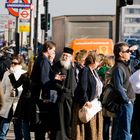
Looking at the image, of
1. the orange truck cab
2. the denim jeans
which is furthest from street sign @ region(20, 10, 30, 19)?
the denim jeans

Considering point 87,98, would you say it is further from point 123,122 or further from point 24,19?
point 24,19

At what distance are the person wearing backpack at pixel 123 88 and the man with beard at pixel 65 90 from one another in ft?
2.29

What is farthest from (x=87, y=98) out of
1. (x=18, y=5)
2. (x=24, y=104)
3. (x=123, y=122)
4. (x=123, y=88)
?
(x=18, y=5)

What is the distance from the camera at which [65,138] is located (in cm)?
1155

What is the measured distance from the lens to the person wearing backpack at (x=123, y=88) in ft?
37.4

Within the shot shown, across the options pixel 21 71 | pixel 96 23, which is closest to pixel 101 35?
pixel 96 23

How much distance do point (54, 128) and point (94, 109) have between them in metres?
0.76

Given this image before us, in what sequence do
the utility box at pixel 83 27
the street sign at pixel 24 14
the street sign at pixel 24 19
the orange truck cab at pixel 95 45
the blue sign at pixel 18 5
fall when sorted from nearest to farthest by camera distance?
1. the orange truck cab at pixel 95 45
2. the utility box at pixel 83 27
3. the blue sign at pixel 18 5
4. the street sign at pixel 24 19
5. the street sign at pixel 24 14

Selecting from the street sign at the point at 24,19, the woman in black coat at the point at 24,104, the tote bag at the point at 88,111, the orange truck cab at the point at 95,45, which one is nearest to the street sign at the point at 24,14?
the street sign at the point at 24,19

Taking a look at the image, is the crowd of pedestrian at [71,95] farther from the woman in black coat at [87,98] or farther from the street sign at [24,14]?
the street sign at [24,14]

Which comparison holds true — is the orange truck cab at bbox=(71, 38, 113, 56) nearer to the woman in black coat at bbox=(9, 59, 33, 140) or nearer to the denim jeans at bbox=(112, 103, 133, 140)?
the woman in black coat at bbox=(9, 59, 33, 140)

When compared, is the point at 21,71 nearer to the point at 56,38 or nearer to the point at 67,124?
the point at 67,124

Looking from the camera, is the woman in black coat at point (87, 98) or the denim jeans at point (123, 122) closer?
the woman in black coat at point (87, 98)

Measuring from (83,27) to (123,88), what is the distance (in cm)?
1555
